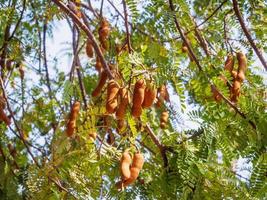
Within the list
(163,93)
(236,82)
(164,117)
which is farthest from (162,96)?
(236,82)

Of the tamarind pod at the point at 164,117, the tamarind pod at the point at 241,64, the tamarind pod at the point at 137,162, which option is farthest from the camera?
the tamarind pod at the point at 164,117

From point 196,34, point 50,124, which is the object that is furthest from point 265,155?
point 50,124

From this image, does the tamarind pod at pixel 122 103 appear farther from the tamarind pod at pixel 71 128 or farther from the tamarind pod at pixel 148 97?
the tamarind pod at pixel 71 128

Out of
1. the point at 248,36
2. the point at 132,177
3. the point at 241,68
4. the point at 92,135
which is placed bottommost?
the point at 132,177

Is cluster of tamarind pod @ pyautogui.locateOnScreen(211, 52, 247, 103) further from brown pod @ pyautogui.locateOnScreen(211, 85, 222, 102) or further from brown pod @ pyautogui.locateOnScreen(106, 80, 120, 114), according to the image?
brown pod @ pyautogui.locateOnScreen(106, 80, 120, 114)

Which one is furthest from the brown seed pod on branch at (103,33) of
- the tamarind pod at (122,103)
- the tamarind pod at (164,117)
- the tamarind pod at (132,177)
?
the tamarind pod at (132,177)

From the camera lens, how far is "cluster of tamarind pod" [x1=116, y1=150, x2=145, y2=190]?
1803 millimetres

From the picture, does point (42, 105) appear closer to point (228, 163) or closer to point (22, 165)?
point (22, 165)

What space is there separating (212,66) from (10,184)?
57.5 inches

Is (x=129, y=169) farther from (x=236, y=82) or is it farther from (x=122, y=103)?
(x=236, y=82)

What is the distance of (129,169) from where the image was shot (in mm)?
1856

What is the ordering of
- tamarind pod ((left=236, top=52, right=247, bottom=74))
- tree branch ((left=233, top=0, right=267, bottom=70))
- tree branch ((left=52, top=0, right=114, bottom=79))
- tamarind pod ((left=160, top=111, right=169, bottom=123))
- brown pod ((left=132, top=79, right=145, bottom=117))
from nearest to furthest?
brown pod ((left=132, top=79, right=145, bottom=117)), tree branch ((left=52, top=0, right=114, bottom=79)), tamarind pod ((left=236, top=52, right=247, bottom=74)), tree branch ((left=233, top=0, right=267, bottom=70)), tamarind pod ((left=160, top=111, right=169, bottom=123))

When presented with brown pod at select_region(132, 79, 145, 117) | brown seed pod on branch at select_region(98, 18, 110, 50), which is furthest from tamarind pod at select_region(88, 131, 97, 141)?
brown seed pod on branch at select_region(98, 18, 110, 50)

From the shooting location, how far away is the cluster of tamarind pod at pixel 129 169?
180 centimetres
